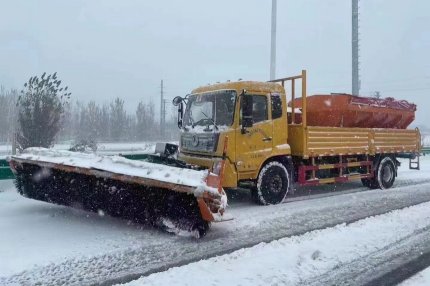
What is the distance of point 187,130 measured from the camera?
902 centimetres

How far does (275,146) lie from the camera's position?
8961 mm

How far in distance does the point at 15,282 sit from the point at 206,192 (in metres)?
2.44

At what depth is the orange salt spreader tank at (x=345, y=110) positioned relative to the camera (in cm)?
1055

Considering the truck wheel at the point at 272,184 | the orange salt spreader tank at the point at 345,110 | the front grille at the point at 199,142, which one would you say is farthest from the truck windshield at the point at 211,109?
the orange salt spreader tank at the point at 345,110

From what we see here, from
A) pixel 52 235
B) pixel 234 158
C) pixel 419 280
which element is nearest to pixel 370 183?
pixel 234 158

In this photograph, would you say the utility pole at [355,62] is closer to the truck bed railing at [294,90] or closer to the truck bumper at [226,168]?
the truck bed railing at [294,90]

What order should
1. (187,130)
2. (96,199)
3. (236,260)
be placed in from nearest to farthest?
(236,260), (96,199), (187,130)

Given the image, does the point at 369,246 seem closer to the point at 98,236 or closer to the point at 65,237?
the point at 98,236

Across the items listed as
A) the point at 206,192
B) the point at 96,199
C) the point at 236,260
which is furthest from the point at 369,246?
the point at 96,199

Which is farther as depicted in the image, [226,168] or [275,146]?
[275,146]

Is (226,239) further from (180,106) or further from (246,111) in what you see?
(180,106)

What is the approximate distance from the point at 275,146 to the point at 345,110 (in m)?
2.68

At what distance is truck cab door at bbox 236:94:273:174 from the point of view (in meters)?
8.30

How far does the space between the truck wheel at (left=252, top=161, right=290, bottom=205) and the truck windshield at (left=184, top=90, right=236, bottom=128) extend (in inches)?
55.5
